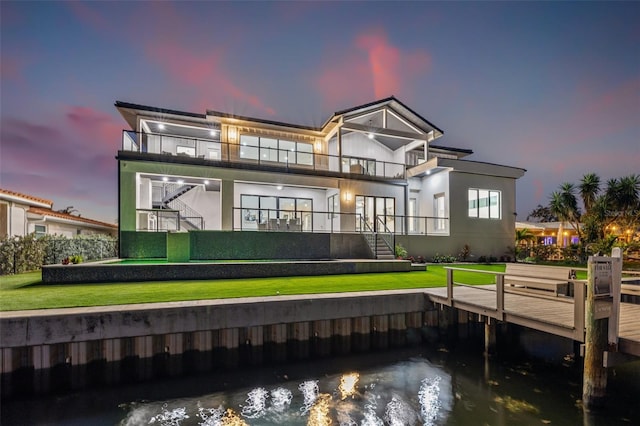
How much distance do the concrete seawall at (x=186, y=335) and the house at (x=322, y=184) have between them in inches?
277

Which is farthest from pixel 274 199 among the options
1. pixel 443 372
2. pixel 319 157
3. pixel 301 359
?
pixel 443 372

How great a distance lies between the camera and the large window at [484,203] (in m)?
18.9

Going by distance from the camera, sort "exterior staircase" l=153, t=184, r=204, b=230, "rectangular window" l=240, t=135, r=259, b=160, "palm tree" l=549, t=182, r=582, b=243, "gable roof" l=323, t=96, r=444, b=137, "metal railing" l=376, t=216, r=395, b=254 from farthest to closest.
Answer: "palm tree" l=549, t=182, r=582, b=243, "rectangular window" l=240, t=135, r=259, b=160, "gable roof" l=323, t=96, r=444, b=137, "exterior staircase" l=153, t=184, r=204, b=230, "metal railing" l=376, t=216, r=395, b=254

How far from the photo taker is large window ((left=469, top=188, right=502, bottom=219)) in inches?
744

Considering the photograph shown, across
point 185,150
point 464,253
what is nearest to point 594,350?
point 464,253

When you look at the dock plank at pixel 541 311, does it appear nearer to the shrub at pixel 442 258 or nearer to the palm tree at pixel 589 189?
the shrub at pixel 442 258

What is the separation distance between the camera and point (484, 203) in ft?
62.9

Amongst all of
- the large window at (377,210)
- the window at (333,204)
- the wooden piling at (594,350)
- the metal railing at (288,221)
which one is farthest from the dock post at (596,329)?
the large window at (377,210)

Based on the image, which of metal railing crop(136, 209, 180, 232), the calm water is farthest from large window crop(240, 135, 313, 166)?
the calm water

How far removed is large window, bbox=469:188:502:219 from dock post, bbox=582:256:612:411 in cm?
1487

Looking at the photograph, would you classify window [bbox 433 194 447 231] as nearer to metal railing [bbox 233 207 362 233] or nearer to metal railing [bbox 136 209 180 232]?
metal railing [bbox 233 207 362 233]

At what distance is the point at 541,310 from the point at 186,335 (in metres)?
7.84

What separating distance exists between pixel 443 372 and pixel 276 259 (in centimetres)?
915

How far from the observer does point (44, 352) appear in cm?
572
